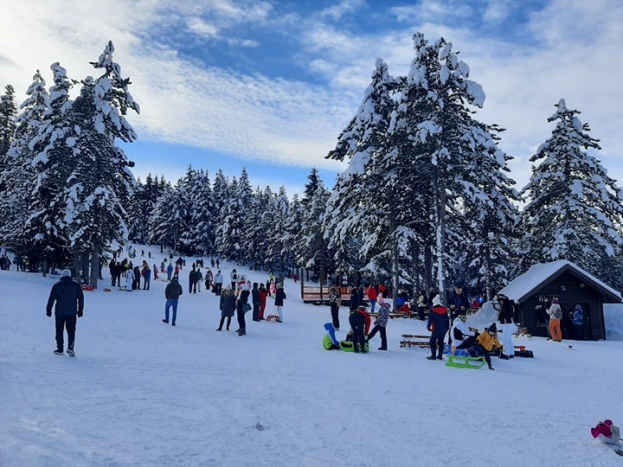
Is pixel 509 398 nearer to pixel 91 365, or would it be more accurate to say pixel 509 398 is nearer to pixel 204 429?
pixel 204 429

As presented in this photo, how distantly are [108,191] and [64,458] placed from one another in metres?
25.1

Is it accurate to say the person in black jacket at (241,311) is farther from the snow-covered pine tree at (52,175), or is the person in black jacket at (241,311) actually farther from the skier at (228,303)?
the snow-covered pine tree at (52,175)

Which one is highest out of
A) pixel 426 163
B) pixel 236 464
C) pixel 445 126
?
pixel 445 126

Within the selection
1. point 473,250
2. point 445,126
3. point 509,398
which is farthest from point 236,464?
point 473,250

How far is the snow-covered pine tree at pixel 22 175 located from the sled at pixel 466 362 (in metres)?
32.6

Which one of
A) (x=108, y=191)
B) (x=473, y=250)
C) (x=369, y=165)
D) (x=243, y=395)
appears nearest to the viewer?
(x=243, y=395)

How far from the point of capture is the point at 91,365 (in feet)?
30.1

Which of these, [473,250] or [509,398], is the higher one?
[473,250]

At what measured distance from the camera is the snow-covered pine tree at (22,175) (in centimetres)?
3509

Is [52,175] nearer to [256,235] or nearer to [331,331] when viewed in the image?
[331,331]

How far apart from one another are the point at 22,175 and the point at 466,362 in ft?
130

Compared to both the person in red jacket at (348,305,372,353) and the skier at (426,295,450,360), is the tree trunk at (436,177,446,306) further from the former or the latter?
the person in red jacket at (348,305,372,353)

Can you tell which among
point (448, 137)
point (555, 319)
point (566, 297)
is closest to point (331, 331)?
point (555, 319)

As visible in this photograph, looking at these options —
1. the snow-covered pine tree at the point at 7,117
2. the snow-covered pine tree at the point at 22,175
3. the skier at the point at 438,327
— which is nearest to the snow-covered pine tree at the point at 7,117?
the snow-covered pine tree at the point at 7,117
